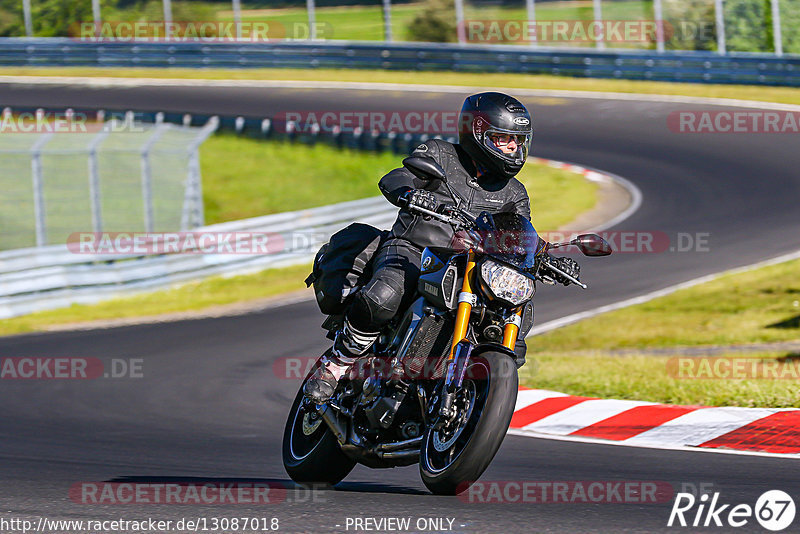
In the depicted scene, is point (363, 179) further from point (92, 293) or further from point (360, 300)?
point (360, 300)

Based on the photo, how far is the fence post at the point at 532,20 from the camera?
3675cm

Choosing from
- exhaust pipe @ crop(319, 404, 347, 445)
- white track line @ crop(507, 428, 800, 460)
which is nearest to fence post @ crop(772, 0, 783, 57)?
white track line @ crop(507, 428, 800, 460)

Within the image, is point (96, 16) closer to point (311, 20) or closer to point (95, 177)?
point (311, 20)

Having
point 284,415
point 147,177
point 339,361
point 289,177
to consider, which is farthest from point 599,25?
point 339,361

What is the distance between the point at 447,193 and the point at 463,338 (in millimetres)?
978

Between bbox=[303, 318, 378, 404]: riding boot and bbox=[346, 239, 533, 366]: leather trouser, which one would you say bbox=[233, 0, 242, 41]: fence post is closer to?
bbox=[303, 318, 378, 404]: riding boot

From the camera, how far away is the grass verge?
17.9 meters

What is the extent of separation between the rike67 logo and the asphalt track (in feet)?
0.24

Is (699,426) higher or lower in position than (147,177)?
lower

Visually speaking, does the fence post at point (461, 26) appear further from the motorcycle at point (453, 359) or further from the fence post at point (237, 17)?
the motorcycle at point (453, 359)

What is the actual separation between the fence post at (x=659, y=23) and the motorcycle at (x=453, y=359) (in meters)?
29.1

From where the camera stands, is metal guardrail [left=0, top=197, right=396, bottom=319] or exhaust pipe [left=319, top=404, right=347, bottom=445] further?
metal guardrail [left=0, top=197, right=396, bottom=319]

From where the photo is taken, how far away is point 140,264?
17.5 meters

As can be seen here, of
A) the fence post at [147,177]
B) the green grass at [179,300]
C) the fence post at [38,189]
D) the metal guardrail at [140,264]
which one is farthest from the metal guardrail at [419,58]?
the fence post at [38,189]
